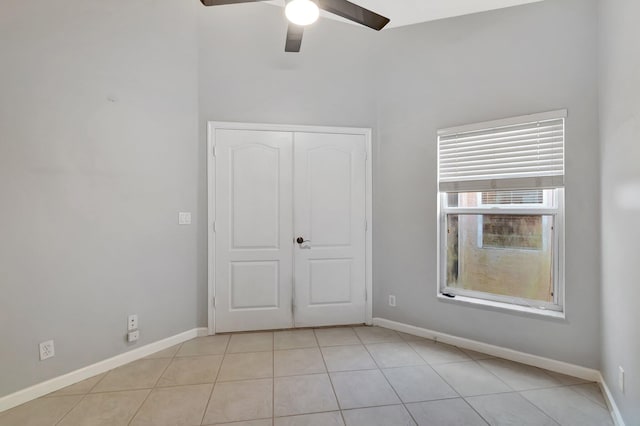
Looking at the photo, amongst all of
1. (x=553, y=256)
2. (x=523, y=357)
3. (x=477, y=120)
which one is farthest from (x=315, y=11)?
(x=523, y=357)

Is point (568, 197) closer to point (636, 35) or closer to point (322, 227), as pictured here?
point (636, 35)

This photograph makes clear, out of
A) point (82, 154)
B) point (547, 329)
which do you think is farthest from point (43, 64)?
point (547, 329)

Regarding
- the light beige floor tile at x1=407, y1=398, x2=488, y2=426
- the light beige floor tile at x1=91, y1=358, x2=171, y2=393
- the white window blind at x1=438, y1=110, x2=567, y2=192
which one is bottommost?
the light beige floor tile at x1=91, y1=358, x2=171, y2=393

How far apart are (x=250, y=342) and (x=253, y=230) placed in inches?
42.5

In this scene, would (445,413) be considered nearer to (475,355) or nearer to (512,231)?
(475,355)

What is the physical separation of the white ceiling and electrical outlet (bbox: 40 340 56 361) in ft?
12.1

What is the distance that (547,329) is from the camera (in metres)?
2.35

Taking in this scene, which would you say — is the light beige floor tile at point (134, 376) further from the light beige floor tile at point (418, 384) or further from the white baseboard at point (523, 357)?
the white baseboard at point (523, 357)

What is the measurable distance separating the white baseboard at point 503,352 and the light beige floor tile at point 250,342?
3.95 feet

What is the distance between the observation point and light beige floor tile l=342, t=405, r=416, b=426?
5.78ft

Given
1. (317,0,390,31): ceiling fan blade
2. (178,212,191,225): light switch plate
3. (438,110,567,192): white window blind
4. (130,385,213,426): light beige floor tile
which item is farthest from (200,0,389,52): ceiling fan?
(130,385,213,426): light beige floor tile

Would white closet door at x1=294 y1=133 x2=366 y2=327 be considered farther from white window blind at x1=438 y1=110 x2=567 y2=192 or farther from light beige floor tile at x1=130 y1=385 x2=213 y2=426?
light beige floor tile at x1=130 y1=385 x2=213 y2=426

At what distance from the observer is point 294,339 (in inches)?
116

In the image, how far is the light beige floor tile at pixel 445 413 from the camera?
1.77m
